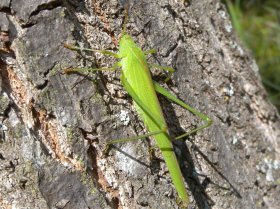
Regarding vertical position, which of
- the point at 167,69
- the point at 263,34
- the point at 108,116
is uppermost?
the point at 263,34

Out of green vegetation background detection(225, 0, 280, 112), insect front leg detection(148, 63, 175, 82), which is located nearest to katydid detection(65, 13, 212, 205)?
insect front leg detection(148, 63, 175, 82)

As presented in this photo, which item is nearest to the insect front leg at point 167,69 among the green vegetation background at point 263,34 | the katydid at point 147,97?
the katydid at point 147,97

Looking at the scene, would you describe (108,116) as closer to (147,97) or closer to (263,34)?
(147,97)

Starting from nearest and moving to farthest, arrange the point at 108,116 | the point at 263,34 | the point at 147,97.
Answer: the point at 108,116
the point at 147,97
the point at 263,34

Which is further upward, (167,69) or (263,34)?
(263,34)

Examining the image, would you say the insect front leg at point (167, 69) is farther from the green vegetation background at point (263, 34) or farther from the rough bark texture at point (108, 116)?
the green vegetation background at point (263, 34)

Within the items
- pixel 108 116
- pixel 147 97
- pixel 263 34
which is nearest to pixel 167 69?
pixel 147 97

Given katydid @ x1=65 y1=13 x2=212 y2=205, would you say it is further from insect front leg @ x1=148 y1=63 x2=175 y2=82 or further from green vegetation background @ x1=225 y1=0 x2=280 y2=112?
green vegetation background @ x1=225 y1=0 x2=280 y2=112
